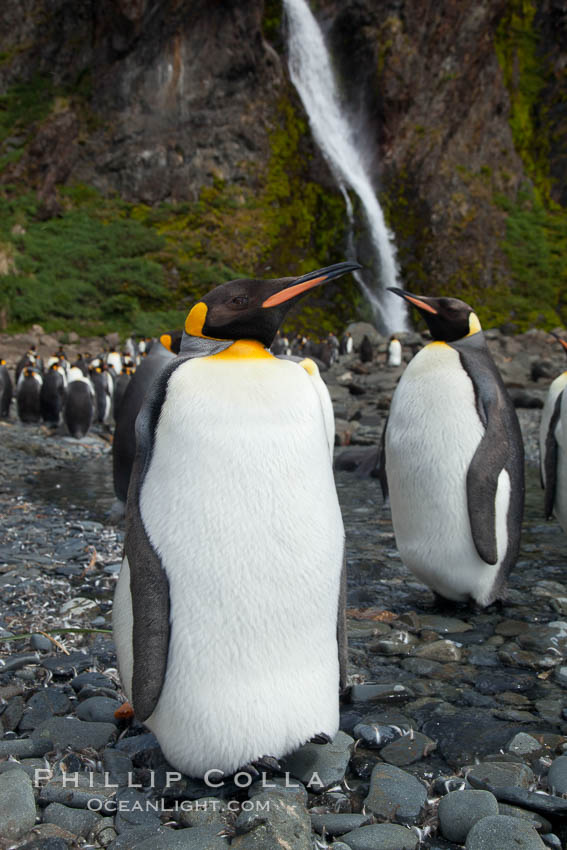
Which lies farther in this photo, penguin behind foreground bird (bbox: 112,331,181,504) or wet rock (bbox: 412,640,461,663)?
penguin behind foreground bird (bbox: 112,331,181,504)

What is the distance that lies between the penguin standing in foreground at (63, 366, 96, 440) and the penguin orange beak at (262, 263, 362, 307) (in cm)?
1016

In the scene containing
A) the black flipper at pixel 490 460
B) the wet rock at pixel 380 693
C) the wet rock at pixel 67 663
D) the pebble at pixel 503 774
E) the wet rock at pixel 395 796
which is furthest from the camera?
the black flipper at pixel 490 460

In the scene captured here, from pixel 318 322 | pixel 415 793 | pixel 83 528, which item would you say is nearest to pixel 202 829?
pixel 415 793

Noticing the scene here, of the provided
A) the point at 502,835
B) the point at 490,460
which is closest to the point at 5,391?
the point at 490,460

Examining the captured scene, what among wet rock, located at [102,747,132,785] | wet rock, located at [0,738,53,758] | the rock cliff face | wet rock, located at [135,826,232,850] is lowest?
wet rock, located at [102,747,132,785]

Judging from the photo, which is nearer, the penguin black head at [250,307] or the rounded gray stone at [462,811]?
the rounded gray stone at [462,811]

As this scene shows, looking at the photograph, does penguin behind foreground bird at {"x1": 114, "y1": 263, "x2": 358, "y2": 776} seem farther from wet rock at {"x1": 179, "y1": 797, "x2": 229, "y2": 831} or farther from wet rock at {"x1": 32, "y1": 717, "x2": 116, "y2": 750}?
wet rock at {"x1": 32, "y1": 717, "x2": 116, "y2": 750}

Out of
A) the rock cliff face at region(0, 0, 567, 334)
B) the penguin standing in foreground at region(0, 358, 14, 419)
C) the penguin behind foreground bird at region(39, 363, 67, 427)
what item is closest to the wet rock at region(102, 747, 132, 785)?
the penguin behind foreground bird at region(39, 363, 67, 427)

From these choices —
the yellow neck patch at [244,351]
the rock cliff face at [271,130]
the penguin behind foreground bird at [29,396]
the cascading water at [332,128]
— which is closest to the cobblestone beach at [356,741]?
the yellow neck patch at [244,351]

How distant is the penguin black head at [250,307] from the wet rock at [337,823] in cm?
140

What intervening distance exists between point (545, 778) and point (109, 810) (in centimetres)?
126

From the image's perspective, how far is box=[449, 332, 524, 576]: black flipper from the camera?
3730mm

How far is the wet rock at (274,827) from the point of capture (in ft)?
5.83

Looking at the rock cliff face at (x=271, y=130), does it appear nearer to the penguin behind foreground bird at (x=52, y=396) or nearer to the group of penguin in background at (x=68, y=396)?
the group of penguin in background at (x=68, y=396)
